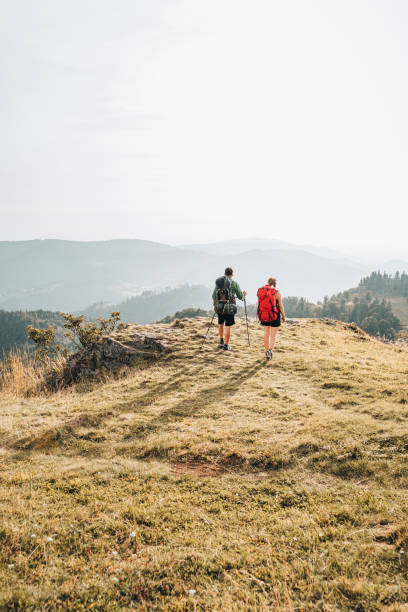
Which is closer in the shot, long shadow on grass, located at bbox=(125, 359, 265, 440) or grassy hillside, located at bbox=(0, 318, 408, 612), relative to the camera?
grassy hillside, located at bbox=(0, 318, 408, 612)

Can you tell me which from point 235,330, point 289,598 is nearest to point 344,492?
point 289,598

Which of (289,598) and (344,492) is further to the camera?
(344,492)

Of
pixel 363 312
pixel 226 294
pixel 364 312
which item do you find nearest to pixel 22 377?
pixel 226 294

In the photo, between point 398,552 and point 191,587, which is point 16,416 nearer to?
point 191,587

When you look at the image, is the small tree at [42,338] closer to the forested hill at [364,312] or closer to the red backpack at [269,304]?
the red backpack at [269,304]

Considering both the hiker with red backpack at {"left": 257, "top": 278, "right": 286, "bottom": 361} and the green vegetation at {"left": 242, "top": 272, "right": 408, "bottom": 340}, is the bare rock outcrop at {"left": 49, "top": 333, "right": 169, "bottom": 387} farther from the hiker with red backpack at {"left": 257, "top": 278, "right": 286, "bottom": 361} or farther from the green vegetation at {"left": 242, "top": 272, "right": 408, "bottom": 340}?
the green vegetation at {"left": 242, "top": 272, "right": 408, "bottom": 340}

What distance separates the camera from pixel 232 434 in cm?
791

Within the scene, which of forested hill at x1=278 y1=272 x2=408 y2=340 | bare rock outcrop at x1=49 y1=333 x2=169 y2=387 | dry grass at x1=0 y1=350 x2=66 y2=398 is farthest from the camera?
forested hill at x1=278 y1=272 x2=408 y2=340

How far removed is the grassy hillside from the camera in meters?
3.86

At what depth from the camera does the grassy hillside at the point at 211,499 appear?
3.86m

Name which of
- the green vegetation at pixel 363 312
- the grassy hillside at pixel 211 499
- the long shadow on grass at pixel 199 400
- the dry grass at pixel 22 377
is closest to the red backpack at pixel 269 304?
the long shadow on grass at pixel 199 400

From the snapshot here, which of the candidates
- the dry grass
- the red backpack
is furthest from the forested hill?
the dry grass

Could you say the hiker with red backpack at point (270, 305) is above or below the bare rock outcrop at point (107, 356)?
above

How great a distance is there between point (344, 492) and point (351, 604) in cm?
213
